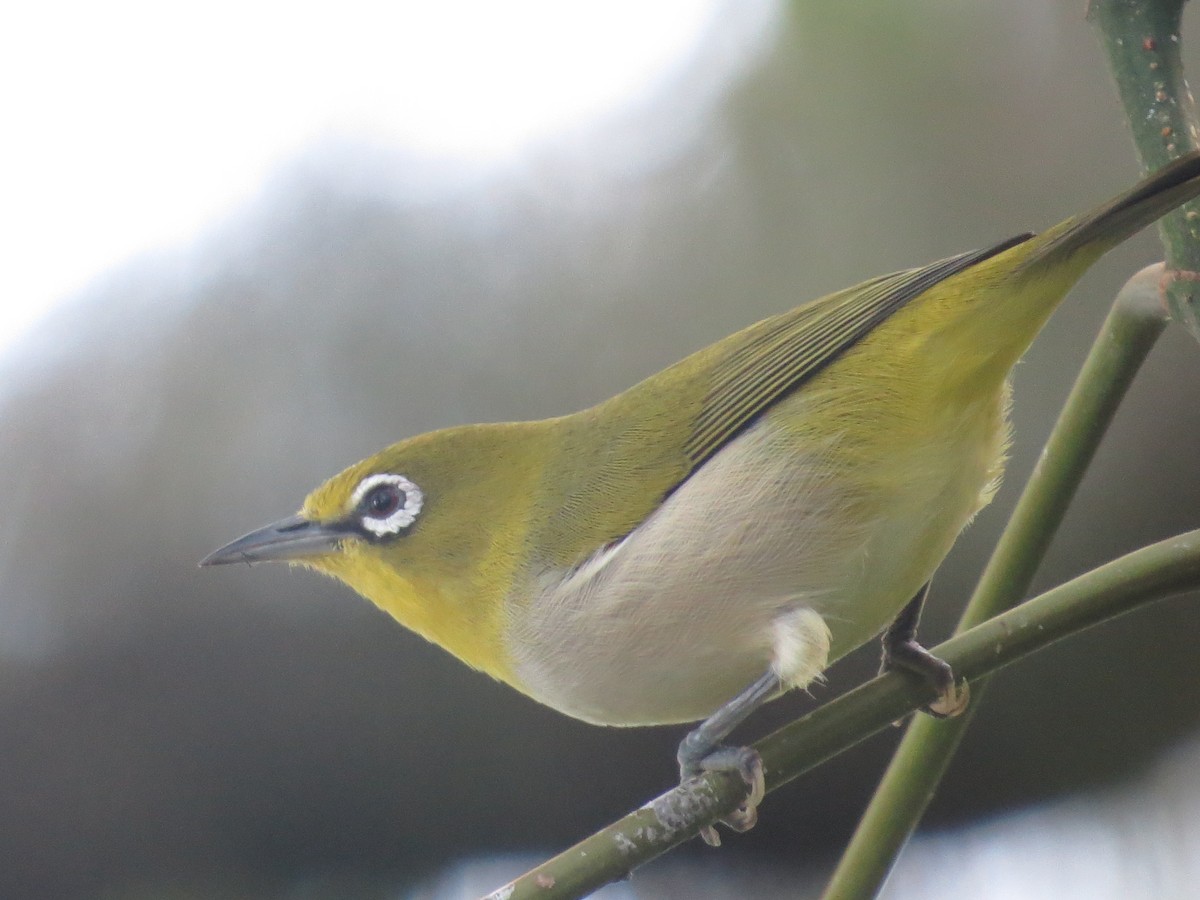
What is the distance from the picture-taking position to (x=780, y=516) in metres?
1.15

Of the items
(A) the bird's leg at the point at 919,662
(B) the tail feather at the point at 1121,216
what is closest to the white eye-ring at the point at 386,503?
(A) the bird's leg at the point at 919,662

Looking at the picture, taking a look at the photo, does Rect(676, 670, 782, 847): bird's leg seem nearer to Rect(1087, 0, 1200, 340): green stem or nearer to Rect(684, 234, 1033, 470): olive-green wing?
Rect(684, 234, 1033, 470): olive-green wing

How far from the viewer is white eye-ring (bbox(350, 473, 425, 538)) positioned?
1397 mm

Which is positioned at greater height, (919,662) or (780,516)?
(780,516)

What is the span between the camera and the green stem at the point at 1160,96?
100 cm

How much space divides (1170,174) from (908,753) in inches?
21.9

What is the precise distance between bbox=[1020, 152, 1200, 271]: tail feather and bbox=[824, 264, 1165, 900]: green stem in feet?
0.19

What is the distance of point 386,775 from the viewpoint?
1.85m

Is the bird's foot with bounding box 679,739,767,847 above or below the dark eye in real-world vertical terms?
below

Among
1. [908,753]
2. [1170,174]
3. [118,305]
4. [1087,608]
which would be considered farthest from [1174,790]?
[118,305]

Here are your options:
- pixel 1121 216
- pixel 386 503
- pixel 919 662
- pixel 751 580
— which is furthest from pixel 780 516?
pixel 386 503

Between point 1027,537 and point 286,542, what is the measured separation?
0.83 m

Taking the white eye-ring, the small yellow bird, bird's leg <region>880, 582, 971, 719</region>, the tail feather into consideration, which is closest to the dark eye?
the white eye-ring

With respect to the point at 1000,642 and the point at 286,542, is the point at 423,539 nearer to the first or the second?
the point at 286,542
